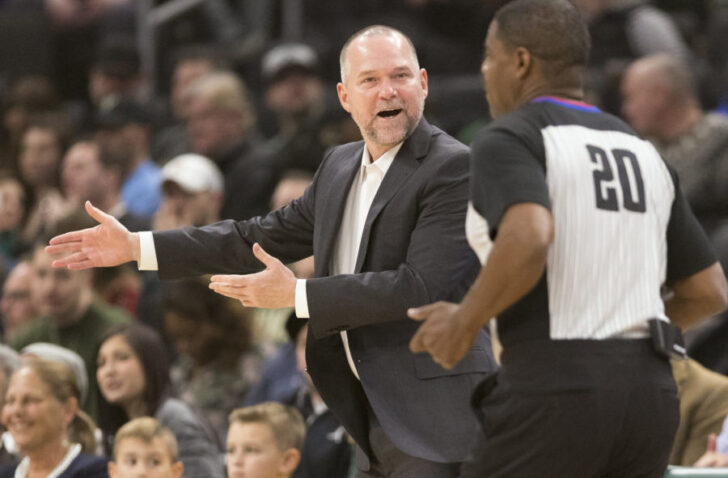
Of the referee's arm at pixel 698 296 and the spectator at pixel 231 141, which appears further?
the spectator at pixel 231 141

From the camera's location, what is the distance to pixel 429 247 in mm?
3932

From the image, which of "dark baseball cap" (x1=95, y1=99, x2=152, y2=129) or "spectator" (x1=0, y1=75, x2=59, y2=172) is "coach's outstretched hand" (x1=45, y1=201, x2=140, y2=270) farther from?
"spectator" (x1=0, y1=75, x2=59, y2=172)

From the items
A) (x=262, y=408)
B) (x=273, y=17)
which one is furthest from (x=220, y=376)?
(x=273, y=17)

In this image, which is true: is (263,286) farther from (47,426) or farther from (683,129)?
(683,129)

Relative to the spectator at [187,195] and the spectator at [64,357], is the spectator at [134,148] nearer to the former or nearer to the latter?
the spectator at [187,195]

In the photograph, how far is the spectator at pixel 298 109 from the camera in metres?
8.66

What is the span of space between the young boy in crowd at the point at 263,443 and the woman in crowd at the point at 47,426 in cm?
57

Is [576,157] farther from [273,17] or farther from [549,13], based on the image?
[273,17]

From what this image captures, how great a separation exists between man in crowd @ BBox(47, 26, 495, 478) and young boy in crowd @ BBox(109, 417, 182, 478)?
142 cm

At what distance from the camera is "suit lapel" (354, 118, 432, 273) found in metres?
4.07

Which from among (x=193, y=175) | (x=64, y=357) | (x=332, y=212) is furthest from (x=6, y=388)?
(x=332, y=212)

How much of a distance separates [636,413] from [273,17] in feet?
28.6

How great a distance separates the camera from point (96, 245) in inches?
170

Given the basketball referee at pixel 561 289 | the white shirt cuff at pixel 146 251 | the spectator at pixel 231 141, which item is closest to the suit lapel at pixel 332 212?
the white shirt cuff at pixel 146 251
